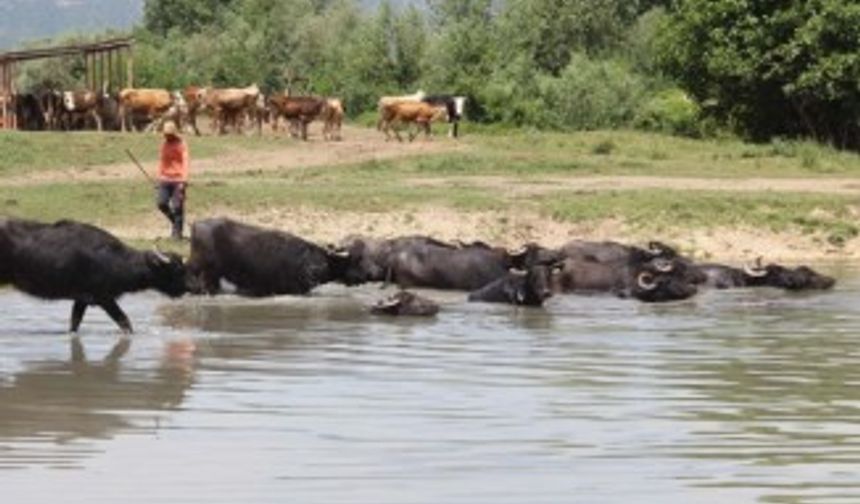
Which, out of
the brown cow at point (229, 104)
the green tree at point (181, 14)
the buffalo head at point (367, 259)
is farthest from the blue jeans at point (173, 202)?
the green tree at point (181, 14)

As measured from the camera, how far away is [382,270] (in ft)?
68.6

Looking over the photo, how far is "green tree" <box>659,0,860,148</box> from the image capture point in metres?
38.4

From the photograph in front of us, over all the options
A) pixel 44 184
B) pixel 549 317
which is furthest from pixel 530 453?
pixel 44 184

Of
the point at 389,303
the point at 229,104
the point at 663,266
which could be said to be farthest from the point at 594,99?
the point at 389,303

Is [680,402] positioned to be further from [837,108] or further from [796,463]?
[837,108]

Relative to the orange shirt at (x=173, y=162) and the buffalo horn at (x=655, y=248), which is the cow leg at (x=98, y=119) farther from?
the buffalo horn at (x=655, y=248)

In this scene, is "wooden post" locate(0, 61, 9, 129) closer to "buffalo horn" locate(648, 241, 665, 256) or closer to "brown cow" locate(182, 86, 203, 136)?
"brown cow" locate(182, 86, 203, 136)

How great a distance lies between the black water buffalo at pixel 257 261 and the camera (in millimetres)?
19516

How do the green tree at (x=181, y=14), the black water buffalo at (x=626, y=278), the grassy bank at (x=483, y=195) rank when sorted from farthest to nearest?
the green tree at (x=181, y=14) < the grassy bank at (x=483, y=195) < the black water buffalo at (x=626, y=278)

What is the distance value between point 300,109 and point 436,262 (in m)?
21.6

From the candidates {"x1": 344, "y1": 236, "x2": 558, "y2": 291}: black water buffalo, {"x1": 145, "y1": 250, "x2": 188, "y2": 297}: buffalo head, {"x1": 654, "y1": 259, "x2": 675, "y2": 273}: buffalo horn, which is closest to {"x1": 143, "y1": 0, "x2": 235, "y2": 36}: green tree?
{"x1": 344, "y1": 236, "x2": 558, "y2": 291}: black water buffalo

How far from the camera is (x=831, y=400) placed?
41.6 ft

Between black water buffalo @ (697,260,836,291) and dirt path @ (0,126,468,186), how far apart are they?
11.0 metres

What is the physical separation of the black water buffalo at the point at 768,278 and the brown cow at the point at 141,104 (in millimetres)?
24065
